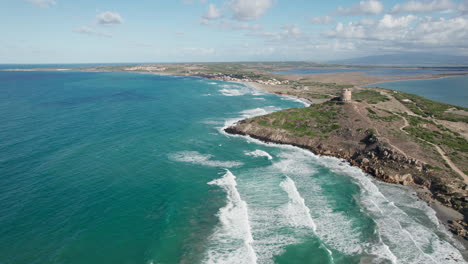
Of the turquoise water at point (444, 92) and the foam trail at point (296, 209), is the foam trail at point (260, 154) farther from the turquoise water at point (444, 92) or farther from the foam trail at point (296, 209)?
the turquoise water at point (444, 92)

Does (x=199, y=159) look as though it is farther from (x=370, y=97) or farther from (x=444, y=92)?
(x=444, y=92)

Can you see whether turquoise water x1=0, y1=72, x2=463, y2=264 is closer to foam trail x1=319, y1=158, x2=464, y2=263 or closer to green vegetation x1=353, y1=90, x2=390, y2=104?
foam trail x1=319, y1=158, x2=464, y2=263

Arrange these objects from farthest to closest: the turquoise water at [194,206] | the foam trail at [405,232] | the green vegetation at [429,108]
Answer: the green vegetation at [429,108]
the turquoise water at [194,206]
the foam trail at [405,232]

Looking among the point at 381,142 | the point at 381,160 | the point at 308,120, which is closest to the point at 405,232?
the point at 381,160

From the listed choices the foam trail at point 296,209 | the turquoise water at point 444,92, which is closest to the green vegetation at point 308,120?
the foam trail at point 296,209

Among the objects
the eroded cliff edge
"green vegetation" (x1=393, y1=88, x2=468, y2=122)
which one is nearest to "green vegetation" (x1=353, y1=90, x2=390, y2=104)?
"green vegetation" (x1=393, y1=88, x2=468, y2=122)

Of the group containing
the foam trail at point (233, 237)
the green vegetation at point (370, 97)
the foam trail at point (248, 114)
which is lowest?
the foam trail at point (233, 237)

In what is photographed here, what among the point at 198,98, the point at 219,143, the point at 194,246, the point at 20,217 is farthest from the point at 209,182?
the point at 198,98
